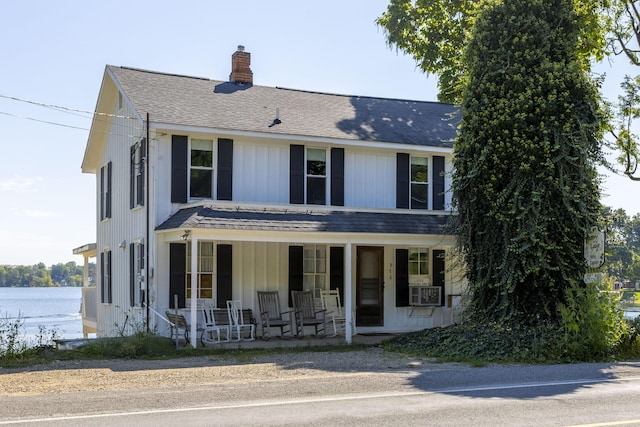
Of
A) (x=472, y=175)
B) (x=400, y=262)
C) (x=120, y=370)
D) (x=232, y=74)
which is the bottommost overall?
(x=120, y=370)

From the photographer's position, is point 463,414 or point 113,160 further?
point 113,160

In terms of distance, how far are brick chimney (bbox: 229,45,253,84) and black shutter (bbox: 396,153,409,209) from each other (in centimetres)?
522

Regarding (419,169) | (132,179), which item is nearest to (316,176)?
(419,169)

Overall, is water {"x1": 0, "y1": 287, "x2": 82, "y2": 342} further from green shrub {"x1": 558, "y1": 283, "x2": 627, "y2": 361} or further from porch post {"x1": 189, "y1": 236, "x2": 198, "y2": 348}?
green shrub {"x1": 558, "y1": 283, "x2": 627, "y2": 361}

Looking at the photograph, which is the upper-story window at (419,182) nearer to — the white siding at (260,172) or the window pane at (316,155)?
the window pane at (316,155)

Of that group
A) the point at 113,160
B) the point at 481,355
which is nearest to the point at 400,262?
the point at 481,355

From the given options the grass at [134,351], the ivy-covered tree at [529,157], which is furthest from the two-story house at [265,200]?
the ivy-covered tree at [529,157]

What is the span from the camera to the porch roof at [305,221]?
16.2 m

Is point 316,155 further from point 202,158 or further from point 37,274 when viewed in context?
point 37,274

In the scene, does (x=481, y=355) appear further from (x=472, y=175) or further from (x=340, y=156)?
(x=340, y=156)

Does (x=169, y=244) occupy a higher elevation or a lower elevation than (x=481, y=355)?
higher

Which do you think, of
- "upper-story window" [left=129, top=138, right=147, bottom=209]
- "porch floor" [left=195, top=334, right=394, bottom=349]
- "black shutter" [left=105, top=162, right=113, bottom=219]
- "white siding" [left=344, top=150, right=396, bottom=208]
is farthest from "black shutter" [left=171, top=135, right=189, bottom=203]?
"black shutter" [left=105, top=162, right=113, bottom=219]

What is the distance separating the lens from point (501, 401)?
29.9 ft

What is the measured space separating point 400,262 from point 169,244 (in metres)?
6.12
